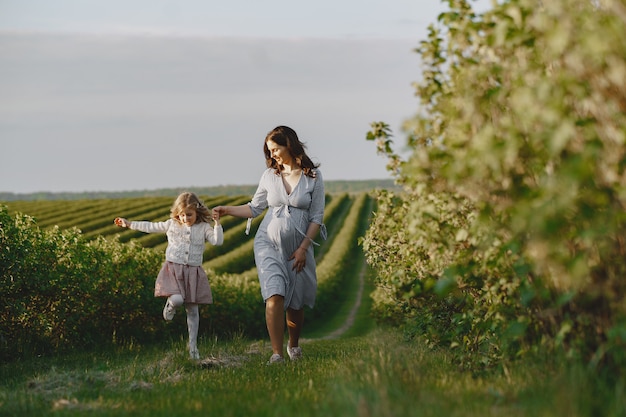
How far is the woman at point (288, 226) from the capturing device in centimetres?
806

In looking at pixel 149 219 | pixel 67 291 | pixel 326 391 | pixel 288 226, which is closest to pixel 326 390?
pixel 326 391

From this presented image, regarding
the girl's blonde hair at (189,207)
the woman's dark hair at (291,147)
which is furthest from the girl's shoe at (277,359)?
the woman's dark hair at (291,147)

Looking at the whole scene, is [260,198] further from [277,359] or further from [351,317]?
[351,317]

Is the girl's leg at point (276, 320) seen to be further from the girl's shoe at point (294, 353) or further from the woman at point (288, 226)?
the girl's shoe at point (294, 353)

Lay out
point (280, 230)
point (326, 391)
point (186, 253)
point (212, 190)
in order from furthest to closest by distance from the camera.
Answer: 1. point (212, 190)
2. point (186, 253)
3. point (280, 230)
4. point (326, 391)

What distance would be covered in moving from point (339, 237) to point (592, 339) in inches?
1722

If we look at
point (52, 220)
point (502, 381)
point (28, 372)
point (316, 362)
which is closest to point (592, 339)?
point (502, 381)

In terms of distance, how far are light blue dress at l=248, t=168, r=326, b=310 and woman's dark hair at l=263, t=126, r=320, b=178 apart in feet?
0.27

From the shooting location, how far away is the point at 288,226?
26.8 feet

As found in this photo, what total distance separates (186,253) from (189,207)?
560 mm

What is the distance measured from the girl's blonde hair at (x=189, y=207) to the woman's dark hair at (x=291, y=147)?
1.00m

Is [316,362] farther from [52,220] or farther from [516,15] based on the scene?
[52,220]

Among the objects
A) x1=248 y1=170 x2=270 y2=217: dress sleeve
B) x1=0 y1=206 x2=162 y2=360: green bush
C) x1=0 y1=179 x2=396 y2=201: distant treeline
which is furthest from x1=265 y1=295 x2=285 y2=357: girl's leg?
x1=0 y1=179 x2=396 y2=201: distant treeline

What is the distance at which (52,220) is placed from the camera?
4112cm
